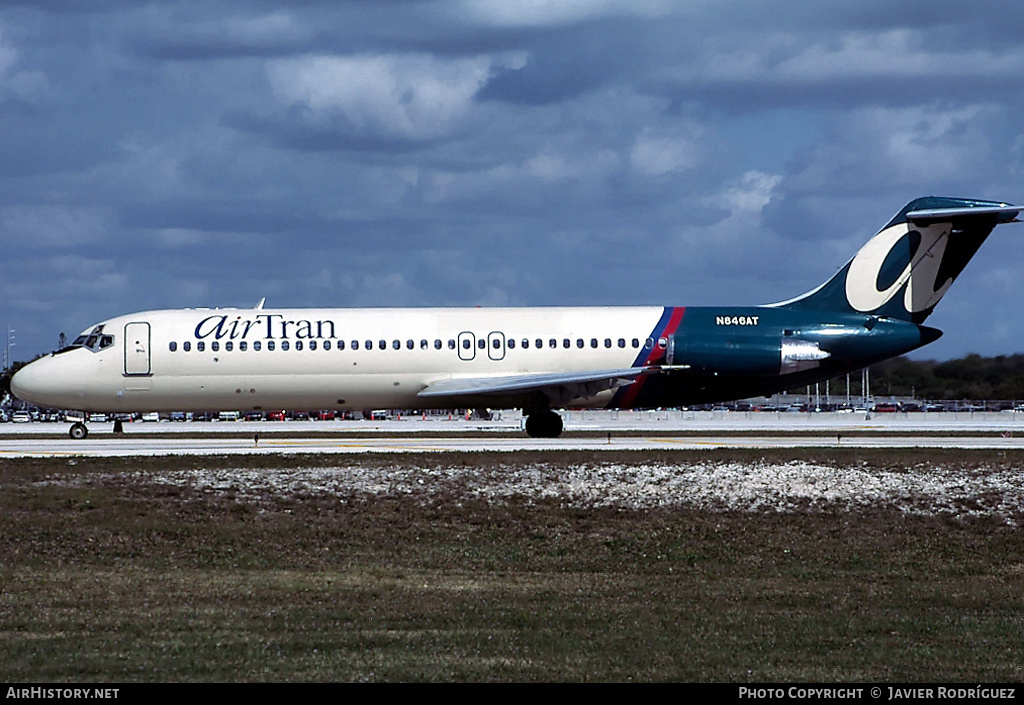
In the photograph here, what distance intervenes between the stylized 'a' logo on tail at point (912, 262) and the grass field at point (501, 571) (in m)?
11.0

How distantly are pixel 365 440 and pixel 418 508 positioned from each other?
20.2 m

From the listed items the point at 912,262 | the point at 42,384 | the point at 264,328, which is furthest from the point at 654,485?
the point at 42,384

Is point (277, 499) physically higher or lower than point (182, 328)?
lower

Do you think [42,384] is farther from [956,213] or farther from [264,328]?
[956,213]

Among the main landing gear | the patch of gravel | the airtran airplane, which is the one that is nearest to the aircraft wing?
the airtran airplane

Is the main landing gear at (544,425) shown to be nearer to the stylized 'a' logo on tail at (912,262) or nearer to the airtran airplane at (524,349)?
the airtran airplane at (524,349)

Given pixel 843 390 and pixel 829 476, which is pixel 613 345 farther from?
pixel 843 390

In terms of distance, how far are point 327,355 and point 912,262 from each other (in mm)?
19792

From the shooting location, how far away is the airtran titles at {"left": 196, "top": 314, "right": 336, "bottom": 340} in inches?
1695

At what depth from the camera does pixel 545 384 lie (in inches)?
1638

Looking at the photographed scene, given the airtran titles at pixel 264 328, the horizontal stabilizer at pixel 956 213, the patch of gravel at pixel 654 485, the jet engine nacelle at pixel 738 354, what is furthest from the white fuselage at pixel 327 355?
the patch of gravel at pixel 654 485

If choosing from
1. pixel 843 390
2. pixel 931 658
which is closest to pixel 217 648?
pixel 931 658

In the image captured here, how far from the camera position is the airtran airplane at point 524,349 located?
42906 millimetres
